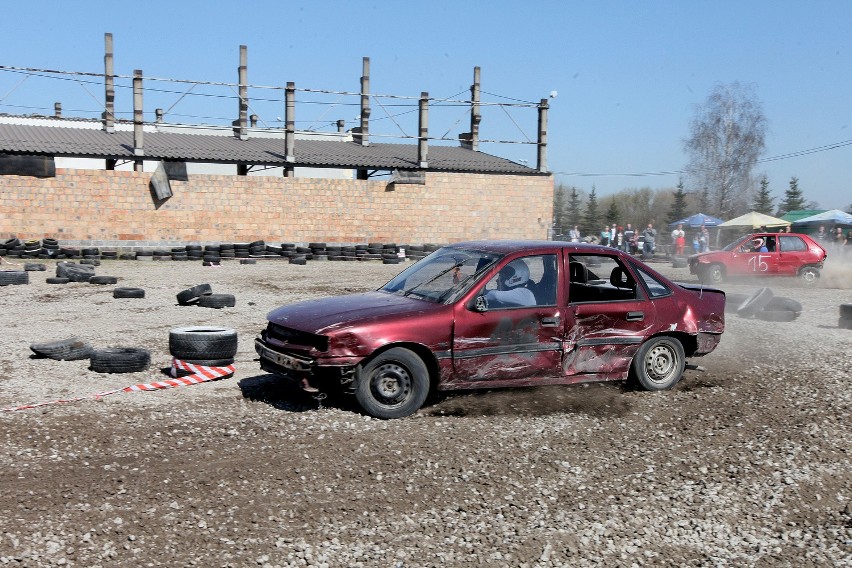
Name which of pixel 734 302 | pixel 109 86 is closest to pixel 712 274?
pixel 734 302

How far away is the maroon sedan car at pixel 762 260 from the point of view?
23.0 m

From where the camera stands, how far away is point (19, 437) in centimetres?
607

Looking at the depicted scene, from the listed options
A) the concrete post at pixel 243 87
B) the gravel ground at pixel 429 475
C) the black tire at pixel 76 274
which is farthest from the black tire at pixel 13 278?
the concrete post at pixel 243 87

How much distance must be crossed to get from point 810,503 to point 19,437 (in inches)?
224

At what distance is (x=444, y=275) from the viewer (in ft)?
25.6

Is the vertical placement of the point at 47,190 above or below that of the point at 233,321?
above

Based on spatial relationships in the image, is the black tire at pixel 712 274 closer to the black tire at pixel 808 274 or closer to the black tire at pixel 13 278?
the black tire at pixel 808 274

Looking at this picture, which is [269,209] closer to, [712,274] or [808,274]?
[712,274]

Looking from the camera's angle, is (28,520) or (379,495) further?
(379,495)

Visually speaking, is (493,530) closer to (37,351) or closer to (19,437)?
(19,437)

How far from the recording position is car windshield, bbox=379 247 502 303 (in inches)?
295

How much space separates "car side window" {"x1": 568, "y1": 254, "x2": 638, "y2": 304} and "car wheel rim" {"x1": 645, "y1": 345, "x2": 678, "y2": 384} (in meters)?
0.63

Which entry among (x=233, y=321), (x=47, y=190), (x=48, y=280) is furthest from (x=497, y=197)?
A: (x=233, y=321)

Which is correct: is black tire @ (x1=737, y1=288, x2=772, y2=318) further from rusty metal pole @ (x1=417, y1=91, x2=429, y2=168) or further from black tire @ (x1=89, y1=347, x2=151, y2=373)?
rusty metal pole @ (x1=417, y1=91, x2=429, y2=168)
